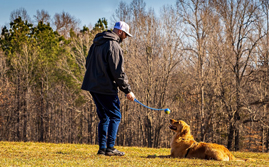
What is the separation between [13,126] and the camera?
33344mm

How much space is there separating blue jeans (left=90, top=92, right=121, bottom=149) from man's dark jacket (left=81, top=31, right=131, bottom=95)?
13 centimetres

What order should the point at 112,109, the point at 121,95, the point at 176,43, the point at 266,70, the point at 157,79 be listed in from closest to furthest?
1. the point at 112,109
2. the point at 266,70
3. the point at 176,43
4. the point at 157,79
5. the point at 121,95

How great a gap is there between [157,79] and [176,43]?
4198 millimetres

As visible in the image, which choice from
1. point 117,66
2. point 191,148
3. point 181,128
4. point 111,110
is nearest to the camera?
point 117,66

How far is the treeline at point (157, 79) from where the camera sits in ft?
71.2

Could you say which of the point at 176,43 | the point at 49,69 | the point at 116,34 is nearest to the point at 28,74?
the point at 49,69

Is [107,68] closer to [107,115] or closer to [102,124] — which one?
[107,115]

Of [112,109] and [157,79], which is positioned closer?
[112,109]

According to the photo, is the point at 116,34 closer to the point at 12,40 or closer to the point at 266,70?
the point at 266,70

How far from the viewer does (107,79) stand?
509 cm

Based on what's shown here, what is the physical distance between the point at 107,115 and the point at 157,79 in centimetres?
2116

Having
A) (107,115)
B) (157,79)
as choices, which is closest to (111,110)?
(107,115)

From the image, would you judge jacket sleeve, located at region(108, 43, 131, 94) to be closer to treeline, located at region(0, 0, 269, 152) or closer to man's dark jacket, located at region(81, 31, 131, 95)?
man's dark jacket, located at region(81, 31, 131, 95)

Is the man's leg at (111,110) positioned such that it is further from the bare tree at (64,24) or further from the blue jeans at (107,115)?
the bare tree at (64,24)
